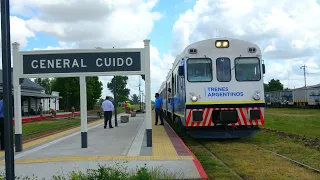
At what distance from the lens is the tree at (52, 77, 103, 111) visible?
85562 mm

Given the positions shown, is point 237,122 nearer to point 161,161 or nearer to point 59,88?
point 161,161

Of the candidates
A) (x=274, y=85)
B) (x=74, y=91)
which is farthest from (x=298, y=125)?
(x=274, y=85)

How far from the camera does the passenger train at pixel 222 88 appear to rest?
13.0m

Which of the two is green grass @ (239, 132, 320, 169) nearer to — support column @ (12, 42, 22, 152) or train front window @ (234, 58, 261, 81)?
train front window @ (234, 58, 261, 81)

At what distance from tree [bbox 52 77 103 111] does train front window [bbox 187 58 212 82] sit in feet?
225

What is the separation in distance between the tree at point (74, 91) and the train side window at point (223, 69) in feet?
225

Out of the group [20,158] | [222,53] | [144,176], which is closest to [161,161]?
[144,176]

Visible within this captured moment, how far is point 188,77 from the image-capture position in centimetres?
1313

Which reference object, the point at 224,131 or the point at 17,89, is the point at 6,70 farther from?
the point at 224,131

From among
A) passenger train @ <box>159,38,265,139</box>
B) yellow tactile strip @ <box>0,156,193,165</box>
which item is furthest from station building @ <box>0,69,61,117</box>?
yellow tactile strip @ <box>0,156,193,165</box>

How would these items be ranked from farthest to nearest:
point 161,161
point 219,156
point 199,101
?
point 199,101 < point 219,156 < point 161,161

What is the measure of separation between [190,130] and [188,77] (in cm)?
180

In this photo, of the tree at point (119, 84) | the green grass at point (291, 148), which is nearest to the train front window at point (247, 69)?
the green grass at point (291, 148)

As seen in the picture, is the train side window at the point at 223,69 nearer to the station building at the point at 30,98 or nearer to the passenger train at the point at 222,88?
the passenger train at the point at 222,88
